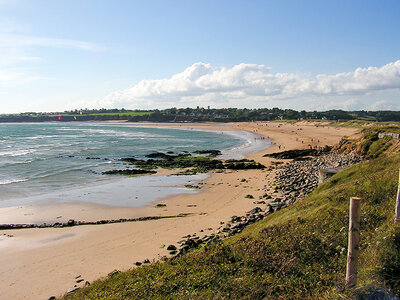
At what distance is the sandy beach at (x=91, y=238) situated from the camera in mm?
11109

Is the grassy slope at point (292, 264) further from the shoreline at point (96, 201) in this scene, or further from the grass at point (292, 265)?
the shoreline at point (96, 201)

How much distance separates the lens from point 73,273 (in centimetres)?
1128

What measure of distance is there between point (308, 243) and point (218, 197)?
1362 centimetres

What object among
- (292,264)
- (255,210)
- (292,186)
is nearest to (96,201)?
(255,210)

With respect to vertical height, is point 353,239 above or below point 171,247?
above

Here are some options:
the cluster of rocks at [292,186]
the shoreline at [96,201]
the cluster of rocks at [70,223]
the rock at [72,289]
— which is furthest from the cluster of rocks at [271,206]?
the shoreline at [96,201]

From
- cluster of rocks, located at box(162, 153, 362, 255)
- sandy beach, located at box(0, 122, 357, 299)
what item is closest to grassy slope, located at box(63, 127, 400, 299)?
sandy beach, located at box(0, 122, 357, 299)

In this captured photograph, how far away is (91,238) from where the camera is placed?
14.8m

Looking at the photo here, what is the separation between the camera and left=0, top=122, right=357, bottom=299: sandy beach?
11.1 metres

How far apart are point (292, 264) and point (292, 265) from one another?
0.04 meters

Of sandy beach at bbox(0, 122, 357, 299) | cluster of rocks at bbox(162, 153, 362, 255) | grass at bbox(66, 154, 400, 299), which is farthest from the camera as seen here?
cluster of rocks at bbox(162, 153, 362, 255)

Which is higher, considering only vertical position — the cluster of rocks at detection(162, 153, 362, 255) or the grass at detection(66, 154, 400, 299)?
the grass at detection(66, 154, 400, 299)

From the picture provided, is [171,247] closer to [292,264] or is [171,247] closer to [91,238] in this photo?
[91,238]

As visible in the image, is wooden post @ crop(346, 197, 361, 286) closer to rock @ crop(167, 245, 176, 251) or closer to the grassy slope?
the grassy slope
